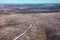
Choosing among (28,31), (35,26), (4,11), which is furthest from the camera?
(4,11)

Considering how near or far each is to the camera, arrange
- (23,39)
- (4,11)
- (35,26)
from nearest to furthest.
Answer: (23,39), (35,26), (4,11)

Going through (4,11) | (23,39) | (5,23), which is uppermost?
(4,11)

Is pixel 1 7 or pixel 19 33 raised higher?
pixel 1 7

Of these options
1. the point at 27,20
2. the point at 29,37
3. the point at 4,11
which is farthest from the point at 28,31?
the point at 4,11

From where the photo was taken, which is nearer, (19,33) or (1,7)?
(19,33)

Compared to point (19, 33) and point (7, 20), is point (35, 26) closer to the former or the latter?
point (19, 33)

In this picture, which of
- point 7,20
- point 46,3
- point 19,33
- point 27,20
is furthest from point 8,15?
point 46,3
